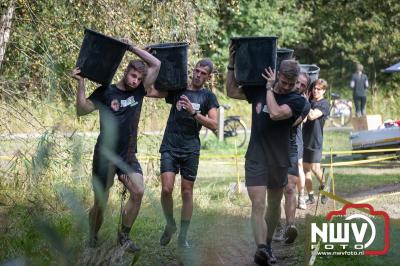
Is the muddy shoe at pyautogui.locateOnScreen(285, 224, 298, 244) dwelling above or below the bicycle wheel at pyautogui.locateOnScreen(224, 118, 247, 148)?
below

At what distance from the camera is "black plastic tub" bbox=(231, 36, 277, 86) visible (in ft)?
23.1

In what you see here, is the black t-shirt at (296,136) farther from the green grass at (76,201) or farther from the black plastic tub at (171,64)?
the black plastic tub at (171,64)

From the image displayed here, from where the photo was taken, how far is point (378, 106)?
28859 mm

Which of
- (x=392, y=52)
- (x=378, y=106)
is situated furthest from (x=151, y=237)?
(x=392, y=52)

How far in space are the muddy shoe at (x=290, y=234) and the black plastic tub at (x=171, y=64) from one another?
1.85 m

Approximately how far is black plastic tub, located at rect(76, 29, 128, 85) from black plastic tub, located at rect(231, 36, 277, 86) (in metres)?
1.02

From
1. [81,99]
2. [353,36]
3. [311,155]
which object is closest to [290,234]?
[81,99]

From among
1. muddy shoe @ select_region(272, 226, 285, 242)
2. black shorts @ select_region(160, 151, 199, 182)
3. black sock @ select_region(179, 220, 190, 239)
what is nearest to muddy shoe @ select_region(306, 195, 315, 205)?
muddy shoe @ select_region(272, 226, 285, 242)

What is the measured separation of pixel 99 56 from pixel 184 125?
1219mm

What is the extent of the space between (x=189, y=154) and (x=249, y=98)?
0.98 meters

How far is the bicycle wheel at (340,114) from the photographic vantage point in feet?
89.9

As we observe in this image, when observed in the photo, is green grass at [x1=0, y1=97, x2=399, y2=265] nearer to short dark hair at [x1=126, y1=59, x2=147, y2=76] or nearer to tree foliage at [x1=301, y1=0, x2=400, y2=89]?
short dark hair at [x1=126, y1=59, x2=147, y2=76]

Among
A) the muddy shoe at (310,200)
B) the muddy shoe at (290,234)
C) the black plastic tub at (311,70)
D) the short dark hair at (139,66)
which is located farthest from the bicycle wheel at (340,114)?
the short dark hair at (139,66)

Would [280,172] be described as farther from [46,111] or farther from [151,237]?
[46,111]
